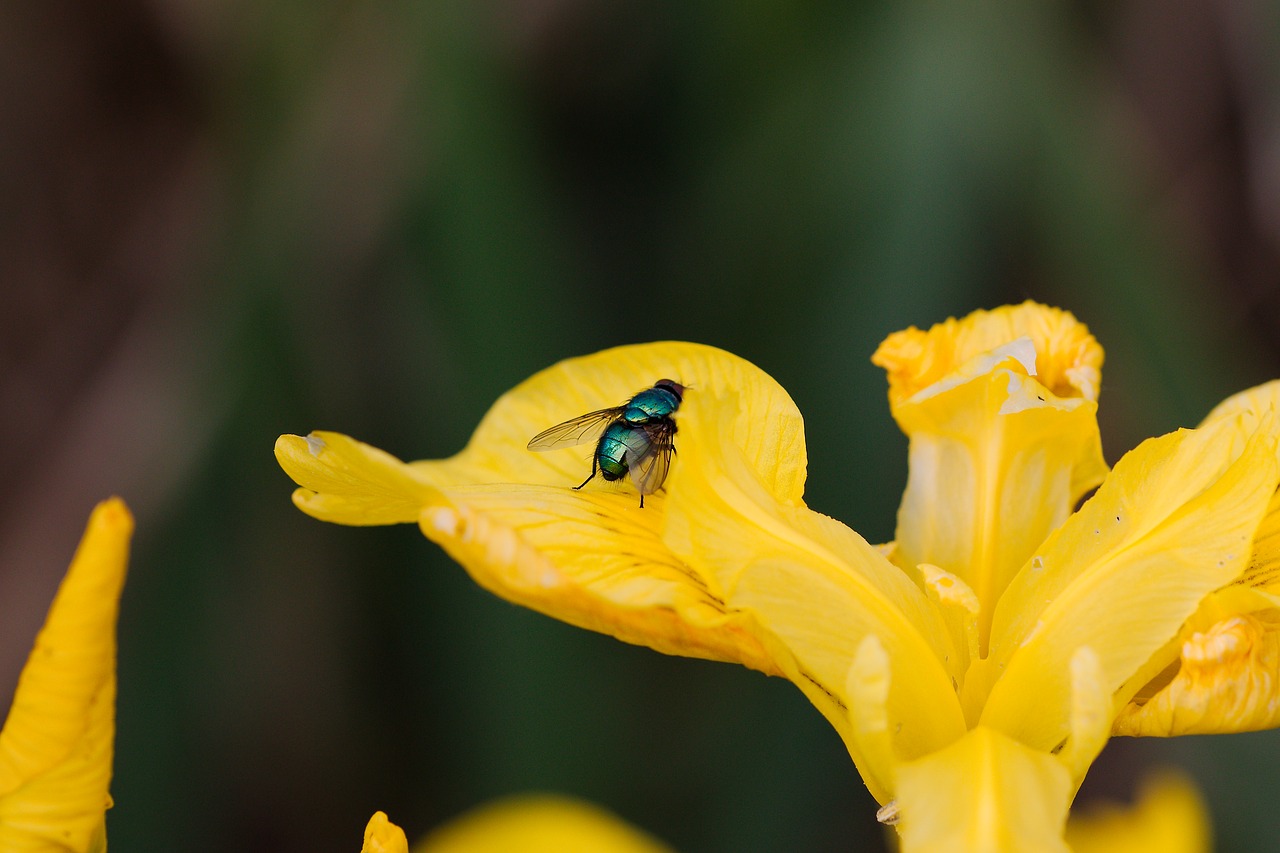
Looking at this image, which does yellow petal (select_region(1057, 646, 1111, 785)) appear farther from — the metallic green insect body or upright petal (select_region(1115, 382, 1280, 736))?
the metallic green insect body

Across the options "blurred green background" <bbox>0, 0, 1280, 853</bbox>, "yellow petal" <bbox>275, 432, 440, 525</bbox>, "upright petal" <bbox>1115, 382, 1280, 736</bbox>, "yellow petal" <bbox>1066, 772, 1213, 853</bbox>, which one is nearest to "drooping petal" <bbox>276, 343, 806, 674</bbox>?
→ "yellow petal" <bbox>275, 432, 440, 525</bbox>

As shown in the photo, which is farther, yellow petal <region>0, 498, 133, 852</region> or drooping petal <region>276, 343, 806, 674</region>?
drooping petal <region>276, 343, 806, 674</region>

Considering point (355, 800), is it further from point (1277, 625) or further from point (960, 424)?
point (1277, 625)

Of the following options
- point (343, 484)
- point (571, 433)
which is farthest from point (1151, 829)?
point (343, 484)

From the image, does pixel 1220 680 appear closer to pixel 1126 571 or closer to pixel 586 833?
pixel 1126 571

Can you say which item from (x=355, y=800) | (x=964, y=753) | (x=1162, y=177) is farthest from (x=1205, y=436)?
(x=1162, y=177)
